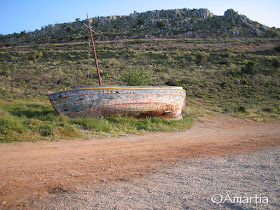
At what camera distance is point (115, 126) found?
31.0 feet

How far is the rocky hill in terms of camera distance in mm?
49812

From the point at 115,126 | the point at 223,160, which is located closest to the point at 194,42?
the point at 115,126

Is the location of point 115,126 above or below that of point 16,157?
below

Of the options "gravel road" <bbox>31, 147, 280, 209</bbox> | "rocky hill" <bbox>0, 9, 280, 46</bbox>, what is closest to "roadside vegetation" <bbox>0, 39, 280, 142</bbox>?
"gravel road" <bbox>31, 147, 280, 209</bbox>

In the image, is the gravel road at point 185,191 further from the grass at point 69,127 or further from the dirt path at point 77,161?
the grass at point 69,127

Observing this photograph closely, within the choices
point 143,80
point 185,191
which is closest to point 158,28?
point 143,80

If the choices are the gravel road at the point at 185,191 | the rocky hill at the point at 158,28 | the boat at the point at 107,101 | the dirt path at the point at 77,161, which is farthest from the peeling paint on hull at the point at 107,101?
the rocky hill at the point at 158,28

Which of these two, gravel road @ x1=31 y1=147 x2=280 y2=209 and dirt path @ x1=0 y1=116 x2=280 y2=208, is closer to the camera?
gravel road @ x1=31 y1=147 x2=280 y2=209

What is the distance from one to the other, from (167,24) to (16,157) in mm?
57283

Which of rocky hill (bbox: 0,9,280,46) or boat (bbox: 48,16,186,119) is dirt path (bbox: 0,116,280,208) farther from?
rocky hill (bbox: 0,9,280,46)

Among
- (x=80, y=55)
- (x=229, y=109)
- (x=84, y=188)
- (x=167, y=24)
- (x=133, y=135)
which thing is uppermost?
(x=167, y=24)

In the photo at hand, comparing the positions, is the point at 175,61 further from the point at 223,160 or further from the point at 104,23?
the point at 104,23

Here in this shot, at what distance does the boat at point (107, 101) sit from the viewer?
10539mm

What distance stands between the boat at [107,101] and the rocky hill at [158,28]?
41.6 metres
